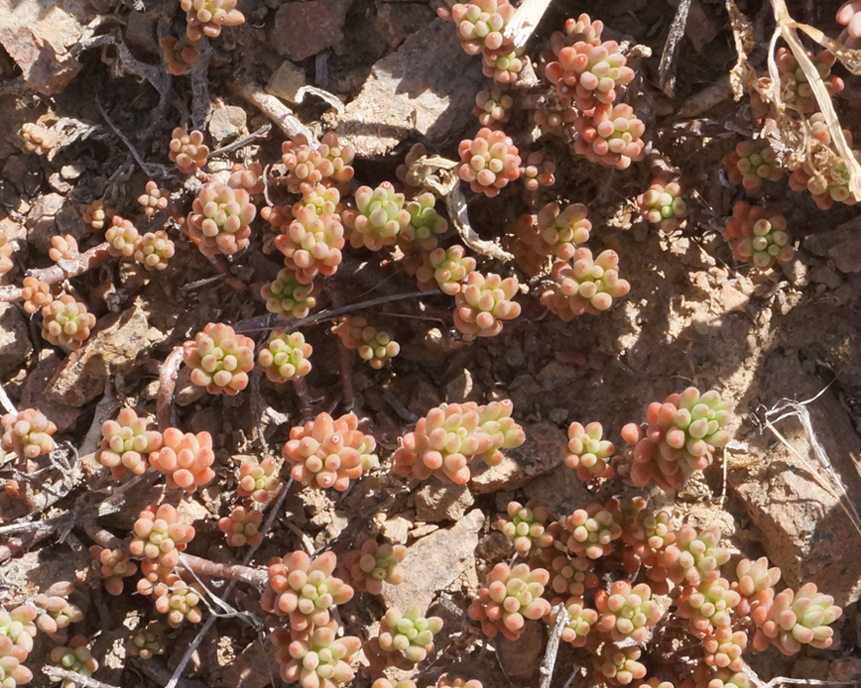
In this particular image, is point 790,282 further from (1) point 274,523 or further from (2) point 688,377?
(1) point 274,523

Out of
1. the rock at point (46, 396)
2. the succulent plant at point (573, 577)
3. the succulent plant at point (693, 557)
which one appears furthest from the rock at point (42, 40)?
the succulent plant at point (693, 557)

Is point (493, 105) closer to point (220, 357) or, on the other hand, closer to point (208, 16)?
point (208, 16)

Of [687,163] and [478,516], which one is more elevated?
[687,163]

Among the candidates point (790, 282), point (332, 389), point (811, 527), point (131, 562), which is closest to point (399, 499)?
point (332, 389)

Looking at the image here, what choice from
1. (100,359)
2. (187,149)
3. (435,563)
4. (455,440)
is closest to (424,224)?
(455,440)

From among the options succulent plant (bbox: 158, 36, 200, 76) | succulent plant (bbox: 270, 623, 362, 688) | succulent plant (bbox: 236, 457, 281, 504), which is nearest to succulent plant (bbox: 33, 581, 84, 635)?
succulent plant (bbox: 236, 457, 281, 504)

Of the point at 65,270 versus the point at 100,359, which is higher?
the point at 65,270

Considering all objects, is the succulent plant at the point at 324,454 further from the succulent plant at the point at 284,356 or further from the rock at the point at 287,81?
the rock at the point at 287,81
